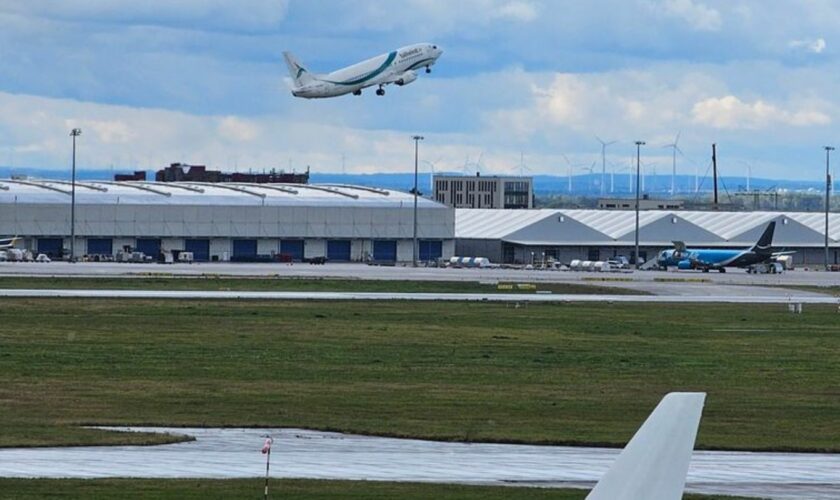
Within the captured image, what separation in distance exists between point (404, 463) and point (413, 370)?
25786mm

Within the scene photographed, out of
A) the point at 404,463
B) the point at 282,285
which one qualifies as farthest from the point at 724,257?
the point at 404,463

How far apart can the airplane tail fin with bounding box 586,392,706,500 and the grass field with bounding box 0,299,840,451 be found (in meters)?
29.6

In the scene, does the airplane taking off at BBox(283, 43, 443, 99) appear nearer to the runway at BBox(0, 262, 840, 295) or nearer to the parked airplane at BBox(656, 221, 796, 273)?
the runway at BBox(0, 262, 840, 295)

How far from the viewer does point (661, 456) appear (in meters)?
17.8

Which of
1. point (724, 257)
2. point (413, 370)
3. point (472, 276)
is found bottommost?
point (413, 370)

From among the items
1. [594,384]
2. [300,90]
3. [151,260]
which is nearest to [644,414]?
[594,384]

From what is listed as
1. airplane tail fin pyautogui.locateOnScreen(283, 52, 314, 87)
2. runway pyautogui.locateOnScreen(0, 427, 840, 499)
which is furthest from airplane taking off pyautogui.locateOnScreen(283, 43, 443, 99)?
runway pyautogui.locateOnScreen(0, 427, 840, 499)

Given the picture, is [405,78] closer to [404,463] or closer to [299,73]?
[299,73]

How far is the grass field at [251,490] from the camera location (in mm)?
35969

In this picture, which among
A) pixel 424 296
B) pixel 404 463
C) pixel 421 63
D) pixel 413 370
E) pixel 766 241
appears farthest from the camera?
pixel 766 241

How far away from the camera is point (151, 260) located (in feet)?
655

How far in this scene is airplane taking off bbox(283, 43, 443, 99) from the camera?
15800 centimetres

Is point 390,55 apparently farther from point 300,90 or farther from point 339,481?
point 339,481

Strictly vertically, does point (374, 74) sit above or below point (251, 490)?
above
